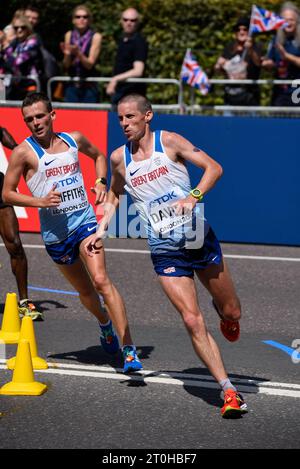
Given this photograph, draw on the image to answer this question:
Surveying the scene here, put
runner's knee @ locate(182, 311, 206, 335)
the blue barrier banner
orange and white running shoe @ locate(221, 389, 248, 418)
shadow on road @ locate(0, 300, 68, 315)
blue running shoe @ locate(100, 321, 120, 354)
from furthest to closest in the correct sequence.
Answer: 1. the blue barrier banner
2. shadow on road @ locate(0, 300, 68, 315)
3. blue running shoe @ locate(100, 321, 120, 354)
4. runner's knee @ locate(182, 311, 206, 335)
5. orange and white running shoe @ locate(221, 389, 248, 418)

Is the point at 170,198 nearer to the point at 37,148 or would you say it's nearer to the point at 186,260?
the point at 186,260

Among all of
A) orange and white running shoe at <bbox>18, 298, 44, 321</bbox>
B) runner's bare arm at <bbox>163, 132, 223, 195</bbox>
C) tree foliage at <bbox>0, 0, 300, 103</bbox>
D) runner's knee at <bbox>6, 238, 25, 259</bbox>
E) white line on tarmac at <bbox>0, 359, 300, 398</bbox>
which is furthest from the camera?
tree foliage at <bbox>0, 0, 300, 103</bbox>

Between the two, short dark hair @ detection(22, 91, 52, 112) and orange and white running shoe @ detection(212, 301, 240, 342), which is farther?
short dark hair @ detection(22, 91, 52, 112)

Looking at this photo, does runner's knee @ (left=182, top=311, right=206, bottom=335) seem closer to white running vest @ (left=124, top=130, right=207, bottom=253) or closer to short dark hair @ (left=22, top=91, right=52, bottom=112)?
white running vest @ (left=124, top=130, right=207, bottom=253)

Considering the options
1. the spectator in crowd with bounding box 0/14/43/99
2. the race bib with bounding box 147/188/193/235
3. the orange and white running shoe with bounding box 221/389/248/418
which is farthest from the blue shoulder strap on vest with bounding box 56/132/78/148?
the spectator in crowd with bounding box 0/14/43/99

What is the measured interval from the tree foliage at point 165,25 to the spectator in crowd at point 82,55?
4.10 meters

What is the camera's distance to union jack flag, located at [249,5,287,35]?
1507 cm

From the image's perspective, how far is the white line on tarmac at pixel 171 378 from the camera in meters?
8.06

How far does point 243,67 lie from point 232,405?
876cm

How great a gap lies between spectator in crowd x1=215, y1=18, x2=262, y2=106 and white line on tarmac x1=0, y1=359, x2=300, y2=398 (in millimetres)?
A: 7324

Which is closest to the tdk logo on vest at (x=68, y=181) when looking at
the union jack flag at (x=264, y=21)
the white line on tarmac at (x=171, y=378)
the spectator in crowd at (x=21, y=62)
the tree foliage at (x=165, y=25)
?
the white line on tarmac at (x=171, y=378)

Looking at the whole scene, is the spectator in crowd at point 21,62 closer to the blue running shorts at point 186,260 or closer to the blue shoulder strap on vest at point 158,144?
the blue shoulder strap on vest at point 158,144

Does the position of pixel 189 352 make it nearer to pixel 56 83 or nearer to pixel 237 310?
pixel 237 310

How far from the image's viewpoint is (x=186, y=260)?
779 cm
